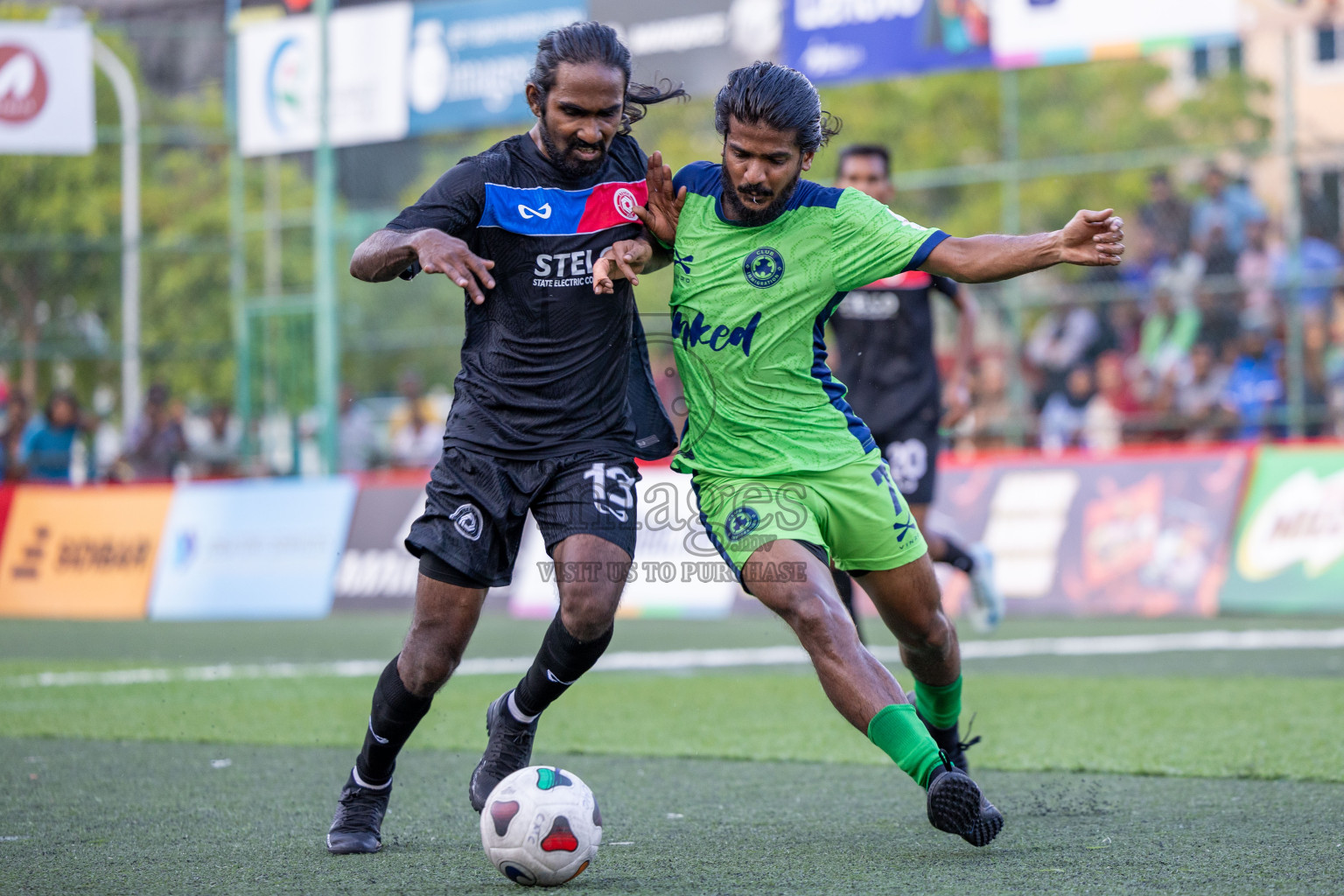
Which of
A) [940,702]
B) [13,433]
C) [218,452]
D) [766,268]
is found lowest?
[940,702]

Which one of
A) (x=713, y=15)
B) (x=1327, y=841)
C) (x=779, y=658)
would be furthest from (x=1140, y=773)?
(x=713, y=15)

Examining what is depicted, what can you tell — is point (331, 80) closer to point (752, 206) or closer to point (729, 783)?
point (729, 783)

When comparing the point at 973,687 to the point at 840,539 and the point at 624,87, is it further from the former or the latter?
the point at 624,87

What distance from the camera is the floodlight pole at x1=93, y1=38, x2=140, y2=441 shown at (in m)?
18.9

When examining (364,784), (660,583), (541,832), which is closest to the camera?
(541,832)

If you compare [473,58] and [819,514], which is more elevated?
[473,58]

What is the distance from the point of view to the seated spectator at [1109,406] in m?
14.0

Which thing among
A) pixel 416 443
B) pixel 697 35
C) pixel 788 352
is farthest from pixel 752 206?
pixel 416 443

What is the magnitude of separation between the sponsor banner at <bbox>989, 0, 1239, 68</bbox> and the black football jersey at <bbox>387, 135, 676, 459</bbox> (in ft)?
30.2

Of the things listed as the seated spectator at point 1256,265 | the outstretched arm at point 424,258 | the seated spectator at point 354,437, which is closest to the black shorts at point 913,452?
the outstretched arm at point 424,258

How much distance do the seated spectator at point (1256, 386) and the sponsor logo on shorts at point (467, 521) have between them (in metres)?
9.66

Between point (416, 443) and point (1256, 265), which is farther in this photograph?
point (416, 443)

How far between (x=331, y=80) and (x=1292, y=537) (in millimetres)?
11241

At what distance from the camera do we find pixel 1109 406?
14180 millimetres
